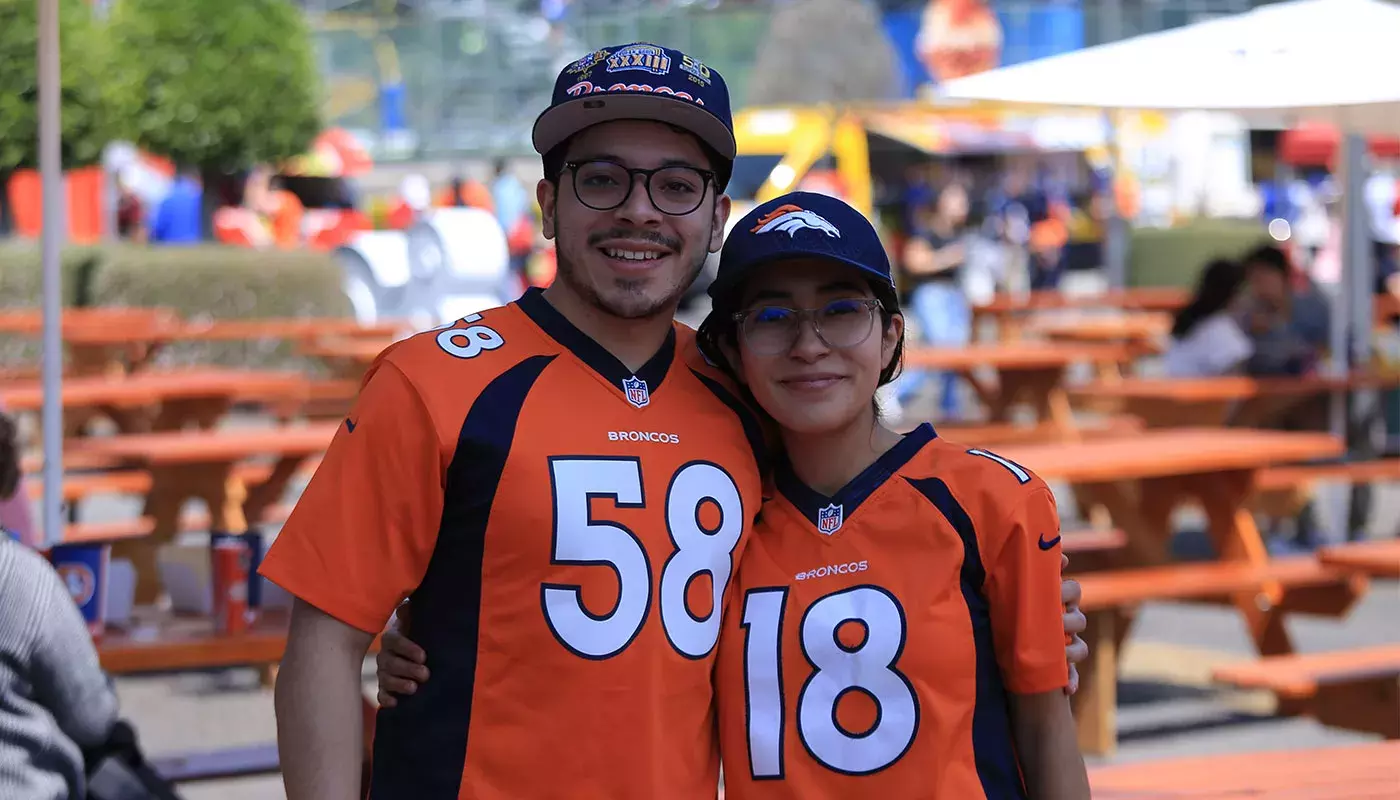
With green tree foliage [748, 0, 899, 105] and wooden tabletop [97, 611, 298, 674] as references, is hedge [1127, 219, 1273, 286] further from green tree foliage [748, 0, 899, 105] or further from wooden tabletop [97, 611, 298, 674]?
wooden tabletop [97, 611, 298, 674]

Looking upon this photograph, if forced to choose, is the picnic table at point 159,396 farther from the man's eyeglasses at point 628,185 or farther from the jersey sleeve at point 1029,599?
the jersey sleeve at point 1029,599

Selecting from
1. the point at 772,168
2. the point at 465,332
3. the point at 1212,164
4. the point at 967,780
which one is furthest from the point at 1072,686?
the point at 1212,164

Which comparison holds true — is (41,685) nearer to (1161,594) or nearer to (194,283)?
(1161,594)

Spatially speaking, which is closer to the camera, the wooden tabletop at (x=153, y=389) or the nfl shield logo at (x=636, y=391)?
A: the nfl shield logo at (x=636, y=391)

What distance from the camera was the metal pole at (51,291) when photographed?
5086mm

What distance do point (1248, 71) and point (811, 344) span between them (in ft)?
13.8

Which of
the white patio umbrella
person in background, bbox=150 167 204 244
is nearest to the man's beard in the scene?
the white patio umbrella

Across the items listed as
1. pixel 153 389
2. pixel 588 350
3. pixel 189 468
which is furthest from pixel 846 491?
pixel 153 389

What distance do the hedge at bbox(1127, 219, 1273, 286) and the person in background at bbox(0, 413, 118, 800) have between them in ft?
72.2

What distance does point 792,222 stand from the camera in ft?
7.82

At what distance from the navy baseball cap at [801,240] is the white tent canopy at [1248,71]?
3461mm

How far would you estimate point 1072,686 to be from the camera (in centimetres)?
237

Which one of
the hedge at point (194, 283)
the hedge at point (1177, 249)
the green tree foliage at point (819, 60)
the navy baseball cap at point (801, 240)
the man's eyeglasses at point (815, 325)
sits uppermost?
the green tree foliage at point (819, 60)

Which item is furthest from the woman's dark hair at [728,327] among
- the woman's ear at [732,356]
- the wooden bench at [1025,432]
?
the wooden bench at [1025,432]
